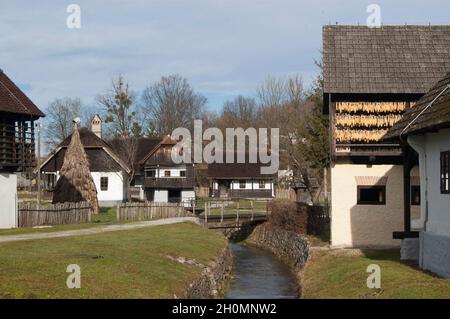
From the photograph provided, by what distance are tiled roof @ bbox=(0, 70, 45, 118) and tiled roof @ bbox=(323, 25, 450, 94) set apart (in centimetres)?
1627

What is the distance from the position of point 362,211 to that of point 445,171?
1066 cm

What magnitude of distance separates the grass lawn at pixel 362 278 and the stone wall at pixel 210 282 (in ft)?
10.3

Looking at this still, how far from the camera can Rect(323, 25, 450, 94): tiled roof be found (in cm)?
2834

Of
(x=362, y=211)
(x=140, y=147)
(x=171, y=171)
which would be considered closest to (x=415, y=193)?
(x=362, y=211)

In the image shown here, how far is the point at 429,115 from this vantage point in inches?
717

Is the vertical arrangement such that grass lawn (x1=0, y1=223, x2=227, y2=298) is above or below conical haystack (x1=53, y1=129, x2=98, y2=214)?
below

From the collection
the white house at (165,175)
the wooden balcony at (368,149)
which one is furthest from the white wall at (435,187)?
the white house at (165,175)

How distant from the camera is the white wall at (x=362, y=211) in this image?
92.6 ft

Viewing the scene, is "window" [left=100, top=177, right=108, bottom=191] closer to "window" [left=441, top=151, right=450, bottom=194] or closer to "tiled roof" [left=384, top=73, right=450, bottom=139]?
"tiled roof" [left=384, top=73, right=450, bottom=139]

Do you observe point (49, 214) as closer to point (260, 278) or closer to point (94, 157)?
point (260, 278)

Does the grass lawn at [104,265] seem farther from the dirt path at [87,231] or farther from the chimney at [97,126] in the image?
the chimney at [97,126]

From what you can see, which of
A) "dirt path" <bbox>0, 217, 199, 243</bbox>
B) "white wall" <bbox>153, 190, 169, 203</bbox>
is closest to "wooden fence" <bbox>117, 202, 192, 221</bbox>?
"dirt path" <bbox>0, 217, 199, 243</bbox>

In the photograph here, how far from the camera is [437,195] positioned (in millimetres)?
18578
